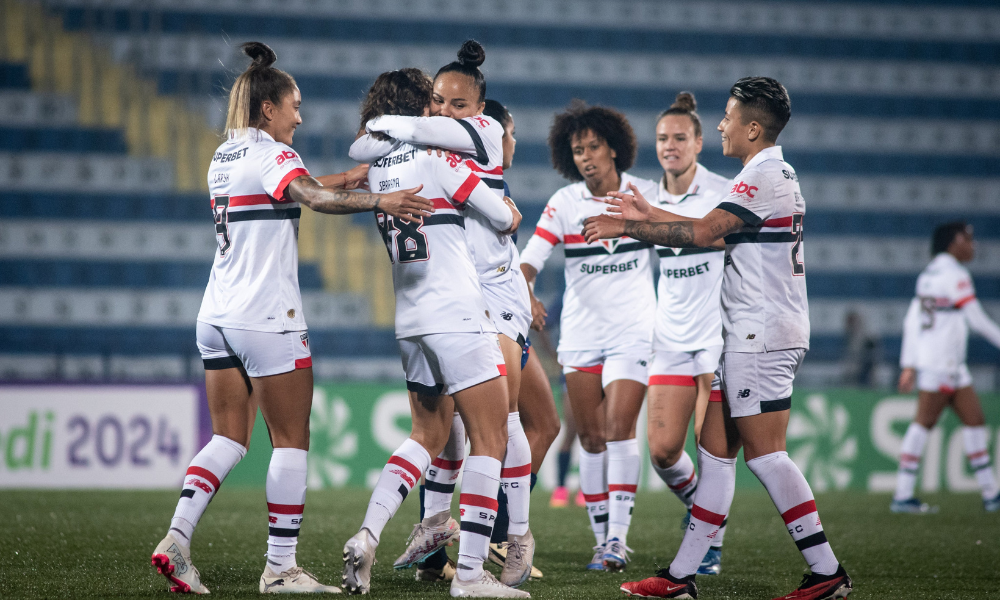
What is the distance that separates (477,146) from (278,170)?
0.76m

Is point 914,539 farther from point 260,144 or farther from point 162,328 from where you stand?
point 162,328

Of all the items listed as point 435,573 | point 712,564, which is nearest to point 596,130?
point 712,564

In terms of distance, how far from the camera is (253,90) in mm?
3812

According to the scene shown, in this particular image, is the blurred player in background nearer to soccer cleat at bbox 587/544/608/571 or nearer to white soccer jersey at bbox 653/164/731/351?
soccer cleat at bbox 587/544/608/571

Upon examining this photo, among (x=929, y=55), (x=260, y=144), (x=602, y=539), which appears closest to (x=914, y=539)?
(x=602, y=539)

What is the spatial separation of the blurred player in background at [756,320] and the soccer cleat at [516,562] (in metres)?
0.42

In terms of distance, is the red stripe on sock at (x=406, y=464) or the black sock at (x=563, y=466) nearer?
the red stripe on sock at (x=406, y=464)

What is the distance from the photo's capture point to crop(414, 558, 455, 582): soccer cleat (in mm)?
4254

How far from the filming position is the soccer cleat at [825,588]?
3521 millimetres

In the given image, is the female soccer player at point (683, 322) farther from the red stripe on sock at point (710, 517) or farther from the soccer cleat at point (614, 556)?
the red stripe on sock at point (710, 517)

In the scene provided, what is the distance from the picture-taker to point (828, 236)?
2020cm

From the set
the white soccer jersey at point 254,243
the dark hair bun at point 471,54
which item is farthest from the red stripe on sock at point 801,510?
the dark hair bun at point 471,54

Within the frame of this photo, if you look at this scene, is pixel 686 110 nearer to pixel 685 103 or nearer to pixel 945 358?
pixel 685 103

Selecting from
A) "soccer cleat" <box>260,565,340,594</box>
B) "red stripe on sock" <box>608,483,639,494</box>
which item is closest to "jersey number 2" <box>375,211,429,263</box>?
"soccer cleat" <box>260,565,340,594</box>
